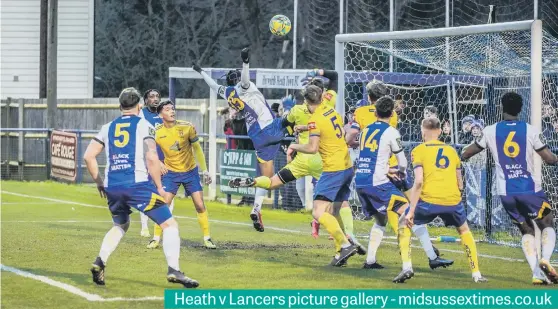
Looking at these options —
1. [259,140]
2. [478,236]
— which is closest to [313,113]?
[259,140]

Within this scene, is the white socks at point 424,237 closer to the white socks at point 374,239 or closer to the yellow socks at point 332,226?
the white socks at point 374,239

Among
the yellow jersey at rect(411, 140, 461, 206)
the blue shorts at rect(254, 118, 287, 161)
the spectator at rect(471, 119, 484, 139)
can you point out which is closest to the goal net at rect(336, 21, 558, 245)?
the spectator at rect(471, 119, 484, 139)

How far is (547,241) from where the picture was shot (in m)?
12.4

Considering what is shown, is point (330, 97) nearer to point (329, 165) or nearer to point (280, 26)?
point (329, 165)

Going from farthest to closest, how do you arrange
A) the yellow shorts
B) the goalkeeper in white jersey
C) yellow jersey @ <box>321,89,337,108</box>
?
1. the goalkeeper in white jersey
2. yellow jersey @ <box>321,89,337,108</box>
3. the yellow shorts

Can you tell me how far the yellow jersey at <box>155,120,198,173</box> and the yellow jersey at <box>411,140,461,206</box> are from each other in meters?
3.95

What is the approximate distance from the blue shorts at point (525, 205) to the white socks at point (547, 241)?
185 mm

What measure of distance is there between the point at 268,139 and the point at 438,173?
491 centimetres

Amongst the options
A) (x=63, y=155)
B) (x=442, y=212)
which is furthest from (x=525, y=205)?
(x=63, y=155)

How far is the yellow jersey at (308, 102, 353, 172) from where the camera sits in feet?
44.6

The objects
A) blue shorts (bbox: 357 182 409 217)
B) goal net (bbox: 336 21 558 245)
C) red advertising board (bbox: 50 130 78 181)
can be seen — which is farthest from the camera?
red advertising board (bbox: 50 130 78 181)

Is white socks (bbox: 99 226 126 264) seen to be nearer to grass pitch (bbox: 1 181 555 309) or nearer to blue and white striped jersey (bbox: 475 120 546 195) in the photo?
grass pitch (bbox: 1 181 555 309)

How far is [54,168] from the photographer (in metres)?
30.4

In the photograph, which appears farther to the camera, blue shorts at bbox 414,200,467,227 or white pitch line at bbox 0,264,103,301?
blue shorts at bbox 414,200,467,227
